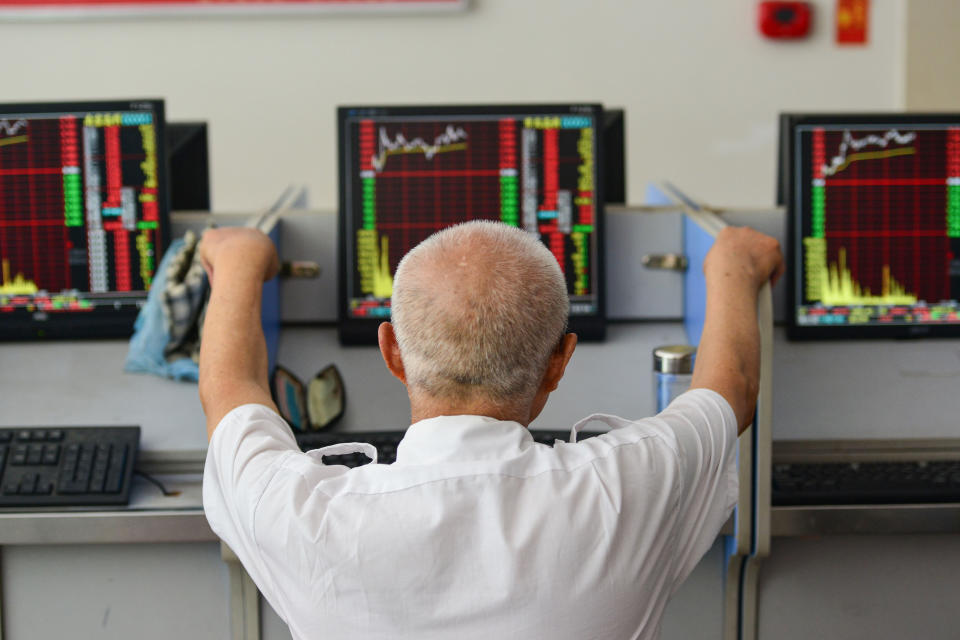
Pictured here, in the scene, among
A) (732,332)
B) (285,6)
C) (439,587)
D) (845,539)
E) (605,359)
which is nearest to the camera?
(439,587)

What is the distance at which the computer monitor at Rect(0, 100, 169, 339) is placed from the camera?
204cm

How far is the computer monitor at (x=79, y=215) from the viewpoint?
2035 mm

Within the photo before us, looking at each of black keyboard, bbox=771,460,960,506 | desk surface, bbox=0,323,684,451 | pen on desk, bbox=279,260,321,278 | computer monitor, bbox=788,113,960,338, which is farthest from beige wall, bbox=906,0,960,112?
pen on desk, bbox=279,260,321,278

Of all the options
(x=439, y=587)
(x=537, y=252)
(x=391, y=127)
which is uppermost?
(x=391, y=127)

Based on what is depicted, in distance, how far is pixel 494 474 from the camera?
3.14 feet

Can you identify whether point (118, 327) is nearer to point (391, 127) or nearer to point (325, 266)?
point (325, 266)

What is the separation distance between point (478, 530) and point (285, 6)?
3473mm

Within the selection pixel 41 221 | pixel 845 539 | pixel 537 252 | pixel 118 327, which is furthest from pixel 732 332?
pixel 41 221

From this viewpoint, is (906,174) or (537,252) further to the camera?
(906,174)

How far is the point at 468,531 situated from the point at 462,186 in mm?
1177

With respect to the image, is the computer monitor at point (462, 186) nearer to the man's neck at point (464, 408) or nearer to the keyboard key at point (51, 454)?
the keyboard key at point (51, 454)

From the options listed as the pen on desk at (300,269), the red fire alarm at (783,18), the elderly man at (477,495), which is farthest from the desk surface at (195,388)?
the red fire alarm at (783,18)

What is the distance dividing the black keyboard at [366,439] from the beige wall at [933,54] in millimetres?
3010

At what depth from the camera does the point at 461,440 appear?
0.97m
